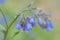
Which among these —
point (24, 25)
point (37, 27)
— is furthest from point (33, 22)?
point (37, 27)

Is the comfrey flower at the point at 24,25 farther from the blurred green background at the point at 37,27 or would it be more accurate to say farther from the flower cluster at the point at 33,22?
the blurred green background at the point at 37,27

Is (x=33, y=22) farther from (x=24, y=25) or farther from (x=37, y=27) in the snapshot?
(x=37, y=27)

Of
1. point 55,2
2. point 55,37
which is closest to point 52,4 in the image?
point 55,2

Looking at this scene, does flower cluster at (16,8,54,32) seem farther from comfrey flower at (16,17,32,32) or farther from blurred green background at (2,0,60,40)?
blurred green background at (2,0,60,40)

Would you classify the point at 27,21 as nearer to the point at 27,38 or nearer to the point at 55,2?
the point at 27,38

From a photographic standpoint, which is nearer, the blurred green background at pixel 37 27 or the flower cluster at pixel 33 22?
the flower cluster at pixel 33 22

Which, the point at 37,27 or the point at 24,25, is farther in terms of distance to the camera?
the point at 37,27

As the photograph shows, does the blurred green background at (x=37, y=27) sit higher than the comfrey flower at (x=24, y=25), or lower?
higher

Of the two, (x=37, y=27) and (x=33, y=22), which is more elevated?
(x=37, y=27)

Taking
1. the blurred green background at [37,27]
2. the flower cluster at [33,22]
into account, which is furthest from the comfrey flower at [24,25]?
the blurred green background at [37,27]
